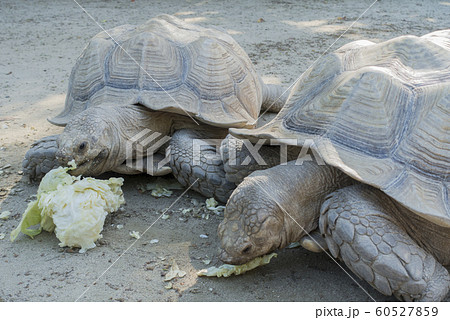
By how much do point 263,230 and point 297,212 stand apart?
0.59 ft

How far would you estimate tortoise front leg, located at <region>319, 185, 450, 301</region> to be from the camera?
1.91 meters

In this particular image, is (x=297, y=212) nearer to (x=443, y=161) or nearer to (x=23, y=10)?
(x=443, y=161)

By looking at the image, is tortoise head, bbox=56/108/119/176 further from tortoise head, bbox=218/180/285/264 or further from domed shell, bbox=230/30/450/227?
tortoise head, bbox=218/180/285/264

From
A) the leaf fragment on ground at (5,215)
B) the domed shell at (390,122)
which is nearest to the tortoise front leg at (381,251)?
the domed shell at (390,122)

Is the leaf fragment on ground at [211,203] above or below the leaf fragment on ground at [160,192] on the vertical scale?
above

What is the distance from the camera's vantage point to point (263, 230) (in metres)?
2.11

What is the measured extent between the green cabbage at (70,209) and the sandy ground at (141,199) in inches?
2.5

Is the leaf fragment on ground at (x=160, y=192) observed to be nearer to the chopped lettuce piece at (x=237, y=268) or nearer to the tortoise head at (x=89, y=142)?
the tortoise head at (x=89, y=142)

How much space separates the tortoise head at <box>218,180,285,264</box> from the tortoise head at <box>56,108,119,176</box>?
3.49 ft

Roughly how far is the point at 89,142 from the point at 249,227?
120 cm

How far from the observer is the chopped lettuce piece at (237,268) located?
226 cm

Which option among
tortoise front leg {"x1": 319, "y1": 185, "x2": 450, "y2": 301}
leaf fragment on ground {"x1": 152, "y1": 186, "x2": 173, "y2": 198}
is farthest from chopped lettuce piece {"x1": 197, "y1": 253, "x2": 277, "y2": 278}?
leaf fragment on ground {"x1": 152, "y1": 186, "x2": 173, "y2": 198}

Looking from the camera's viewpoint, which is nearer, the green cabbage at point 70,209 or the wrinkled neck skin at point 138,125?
the green cabbage at point 70,209

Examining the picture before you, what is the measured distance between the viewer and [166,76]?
3.22m
